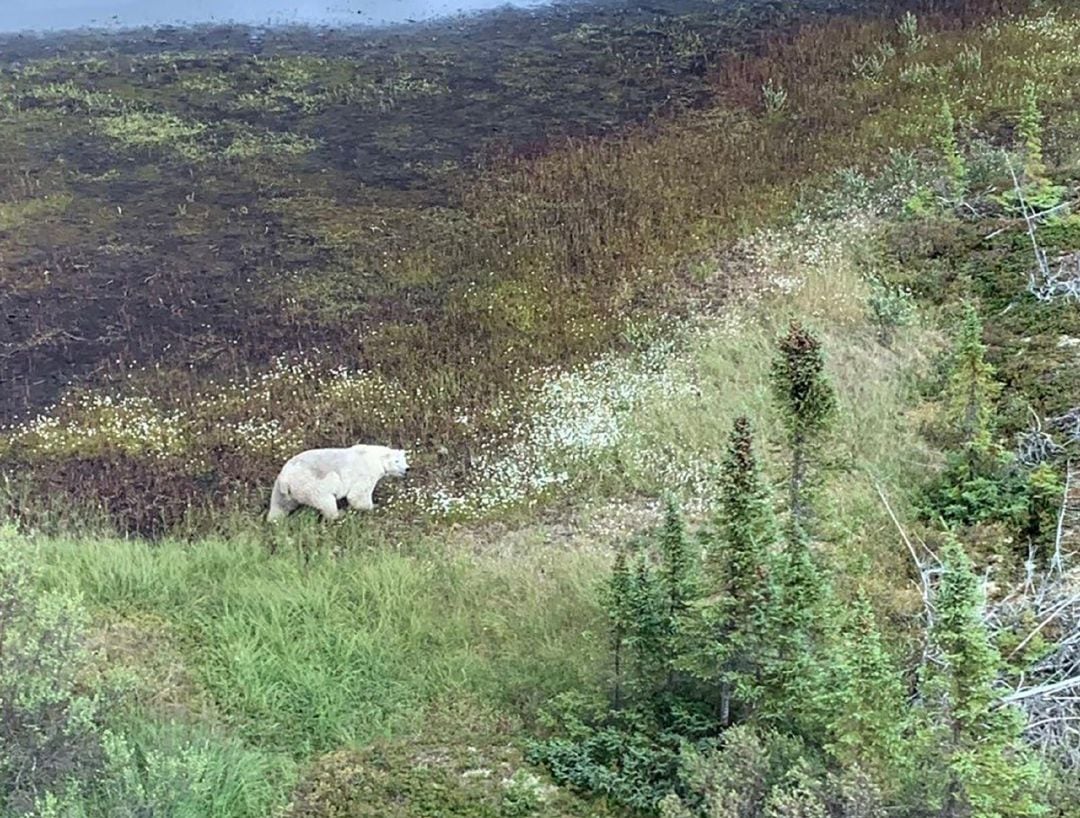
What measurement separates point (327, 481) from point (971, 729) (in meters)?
5.28

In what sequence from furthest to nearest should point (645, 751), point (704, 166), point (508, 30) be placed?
point (508, 30)
point (704, 166)
point (645, 751)

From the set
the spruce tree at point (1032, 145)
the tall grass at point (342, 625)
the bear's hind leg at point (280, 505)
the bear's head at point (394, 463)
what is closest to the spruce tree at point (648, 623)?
the tall grass at point (342, 625)

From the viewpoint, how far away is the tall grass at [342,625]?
244 inches

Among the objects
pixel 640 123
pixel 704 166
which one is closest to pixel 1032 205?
pixel 704 166

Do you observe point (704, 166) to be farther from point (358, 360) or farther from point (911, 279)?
point (358, 360)

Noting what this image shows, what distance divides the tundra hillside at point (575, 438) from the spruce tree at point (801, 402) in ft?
A: 0.06

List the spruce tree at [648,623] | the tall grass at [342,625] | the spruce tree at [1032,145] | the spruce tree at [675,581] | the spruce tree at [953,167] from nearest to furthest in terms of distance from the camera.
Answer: the spruce tree at [675,581]
the spruce tree at [648,623]
the tall grass at [342,625]
the spruce tree at [1032,145]
the spruce tree at [953,167]

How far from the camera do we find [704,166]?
1409 centimetres

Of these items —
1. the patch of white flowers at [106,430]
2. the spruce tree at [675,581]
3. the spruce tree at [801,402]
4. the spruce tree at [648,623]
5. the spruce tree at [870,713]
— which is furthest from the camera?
the patch of white flowers at [106,430]

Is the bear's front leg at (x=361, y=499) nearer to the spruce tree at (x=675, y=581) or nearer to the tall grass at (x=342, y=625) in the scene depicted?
the tall grass at (x=342, y=625)

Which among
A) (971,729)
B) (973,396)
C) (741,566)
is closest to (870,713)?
(971,729)

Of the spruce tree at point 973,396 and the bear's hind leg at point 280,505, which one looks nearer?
the spruce tree at point 973,396

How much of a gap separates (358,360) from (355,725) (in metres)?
5.18

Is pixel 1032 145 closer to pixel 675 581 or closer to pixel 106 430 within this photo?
pixel 675 581
